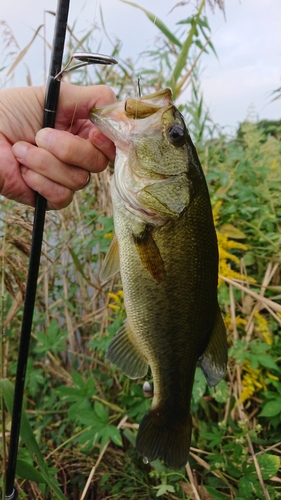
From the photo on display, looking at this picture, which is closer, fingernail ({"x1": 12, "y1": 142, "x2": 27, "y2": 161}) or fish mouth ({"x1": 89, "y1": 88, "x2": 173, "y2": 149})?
fish mouth ({"x1": 89, "y1": 88, "x2": 173, "y2": 149})

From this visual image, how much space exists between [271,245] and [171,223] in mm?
1321

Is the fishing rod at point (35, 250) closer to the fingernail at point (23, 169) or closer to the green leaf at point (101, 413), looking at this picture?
the fingernail at point (23, 169)

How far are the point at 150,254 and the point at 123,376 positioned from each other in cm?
124

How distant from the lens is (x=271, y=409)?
1.87 metres

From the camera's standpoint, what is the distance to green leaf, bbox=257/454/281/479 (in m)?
1.61

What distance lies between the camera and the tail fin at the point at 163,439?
4.67 ft

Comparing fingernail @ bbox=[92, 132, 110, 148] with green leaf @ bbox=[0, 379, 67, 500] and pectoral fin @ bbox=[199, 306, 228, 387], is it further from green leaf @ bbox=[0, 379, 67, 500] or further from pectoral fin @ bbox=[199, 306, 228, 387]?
green leaf @ bbox=[0, 379, 67, 500]

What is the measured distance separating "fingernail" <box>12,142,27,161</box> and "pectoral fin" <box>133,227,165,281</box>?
0.44m

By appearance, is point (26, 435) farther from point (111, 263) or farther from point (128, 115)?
point (128, 115)

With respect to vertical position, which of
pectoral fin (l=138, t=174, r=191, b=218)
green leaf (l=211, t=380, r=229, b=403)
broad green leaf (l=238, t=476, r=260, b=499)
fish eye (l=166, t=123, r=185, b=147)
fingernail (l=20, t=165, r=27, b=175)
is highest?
fish eye (l=166, t=123, r=185, b=147)

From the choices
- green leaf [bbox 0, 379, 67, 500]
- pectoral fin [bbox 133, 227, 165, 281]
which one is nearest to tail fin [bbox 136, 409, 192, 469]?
green leaf [bbox 0, 379, 67, 500]

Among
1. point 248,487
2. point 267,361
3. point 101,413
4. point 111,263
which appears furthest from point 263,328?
point 111,263

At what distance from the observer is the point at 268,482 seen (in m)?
1.88

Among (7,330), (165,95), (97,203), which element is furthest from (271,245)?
(7,330)
